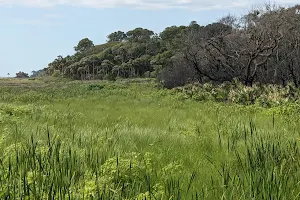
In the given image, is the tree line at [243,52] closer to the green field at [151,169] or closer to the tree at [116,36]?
the green field at [151,169]

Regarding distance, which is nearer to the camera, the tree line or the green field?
the green field

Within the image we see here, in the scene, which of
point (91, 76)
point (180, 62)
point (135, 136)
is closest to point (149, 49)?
point (91, 76)

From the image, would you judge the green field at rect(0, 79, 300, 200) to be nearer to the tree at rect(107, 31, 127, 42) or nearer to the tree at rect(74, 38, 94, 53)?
the tree at rect(74, 38, 94, 53)

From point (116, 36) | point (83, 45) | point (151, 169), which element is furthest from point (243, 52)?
point (116, 36)

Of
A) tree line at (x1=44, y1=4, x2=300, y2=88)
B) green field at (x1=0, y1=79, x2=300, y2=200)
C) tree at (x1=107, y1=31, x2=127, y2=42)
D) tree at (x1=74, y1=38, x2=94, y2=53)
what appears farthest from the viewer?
tree at (x1=107, y1=31, x2=127, y2=42)

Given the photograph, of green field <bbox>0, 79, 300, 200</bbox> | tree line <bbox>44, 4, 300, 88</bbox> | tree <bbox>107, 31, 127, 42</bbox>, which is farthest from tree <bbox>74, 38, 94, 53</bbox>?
green field <bbox>0, 79, 300, 200</bbox>

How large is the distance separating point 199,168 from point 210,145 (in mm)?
1759

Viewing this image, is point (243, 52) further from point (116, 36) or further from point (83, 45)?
point (116, 36)

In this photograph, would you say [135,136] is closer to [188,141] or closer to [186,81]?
[188,141]

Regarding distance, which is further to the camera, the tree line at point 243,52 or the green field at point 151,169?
the tree line at point 243,52

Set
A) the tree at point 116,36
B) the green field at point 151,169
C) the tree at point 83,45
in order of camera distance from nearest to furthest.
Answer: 1. the green field at point 151,169
2. the tree at point 83,45
3. the tree at point 116,36

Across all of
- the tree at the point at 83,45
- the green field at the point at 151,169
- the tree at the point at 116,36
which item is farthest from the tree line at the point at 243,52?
the tree at the point at 116,36

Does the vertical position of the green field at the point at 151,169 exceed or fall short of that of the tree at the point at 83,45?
it falls short

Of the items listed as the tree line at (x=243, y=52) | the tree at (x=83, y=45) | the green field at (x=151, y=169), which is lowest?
the green field at (x=151, y=169)
